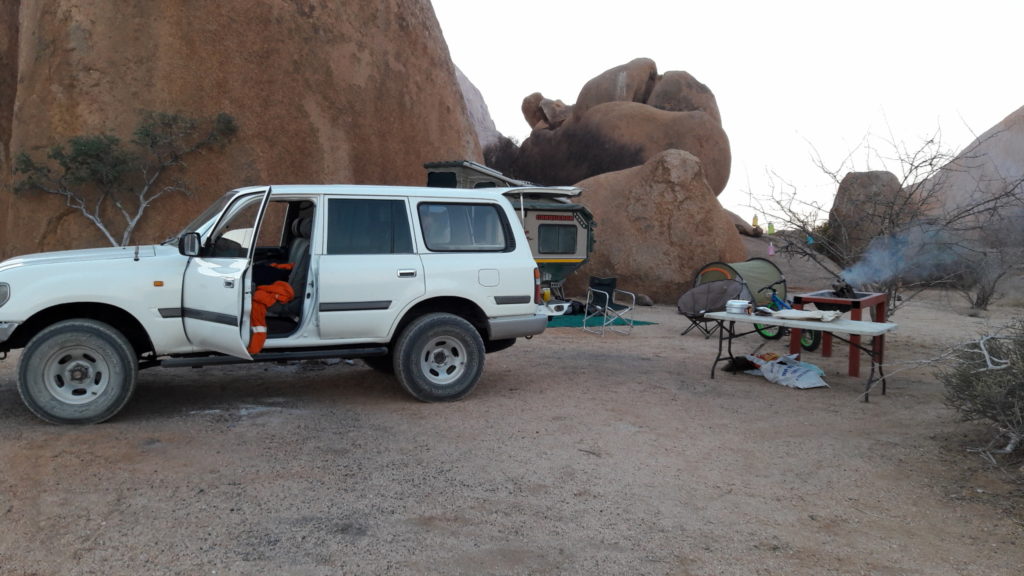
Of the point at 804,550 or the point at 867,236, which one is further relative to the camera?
the point at 867,236

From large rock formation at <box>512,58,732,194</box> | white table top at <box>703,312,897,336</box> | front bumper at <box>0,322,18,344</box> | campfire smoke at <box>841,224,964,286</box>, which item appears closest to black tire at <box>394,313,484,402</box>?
front bumper at <box>0,322,18,344</box>

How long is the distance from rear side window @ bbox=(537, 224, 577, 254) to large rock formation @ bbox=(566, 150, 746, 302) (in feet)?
10.7

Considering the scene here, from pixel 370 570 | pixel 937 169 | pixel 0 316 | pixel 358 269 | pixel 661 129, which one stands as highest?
pixel 661 129

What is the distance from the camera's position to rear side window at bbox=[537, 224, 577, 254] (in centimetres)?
1444

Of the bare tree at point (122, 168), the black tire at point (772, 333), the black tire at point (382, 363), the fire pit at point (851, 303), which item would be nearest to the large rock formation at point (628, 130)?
the bare tree at point (122, 168)

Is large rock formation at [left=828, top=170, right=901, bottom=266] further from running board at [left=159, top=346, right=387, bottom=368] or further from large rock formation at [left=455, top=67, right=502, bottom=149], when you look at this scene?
large rock formation at [left=455, top=67, right=502, bottom=149]

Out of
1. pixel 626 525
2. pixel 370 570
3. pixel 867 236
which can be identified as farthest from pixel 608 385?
pixel 867 236

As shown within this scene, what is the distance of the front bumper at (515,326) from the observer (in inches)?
271

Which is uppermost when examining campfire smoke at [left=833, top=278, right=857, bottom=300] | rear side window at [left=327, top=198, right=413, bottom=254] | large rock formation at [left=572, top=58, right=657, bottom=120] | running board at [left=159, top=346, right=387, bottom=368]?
large rock formation at [left=572, top=58, right=657, bottom=120]

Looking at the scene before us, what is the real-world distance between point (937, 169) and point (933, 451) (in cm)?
590

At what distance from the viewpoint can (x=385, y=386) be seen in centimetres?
742

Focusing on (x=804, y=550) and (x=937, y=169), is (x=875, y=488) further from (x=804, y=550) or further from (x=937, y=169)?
(x=937, y=169)

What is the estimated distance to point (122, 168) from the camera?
51.6 feet

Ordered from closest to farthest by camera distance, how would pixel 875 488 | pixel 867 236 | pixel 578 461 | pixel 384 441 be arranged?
pixel 875 488 < pixel 578 461 < pixel 384 441 < pixel 867 236
